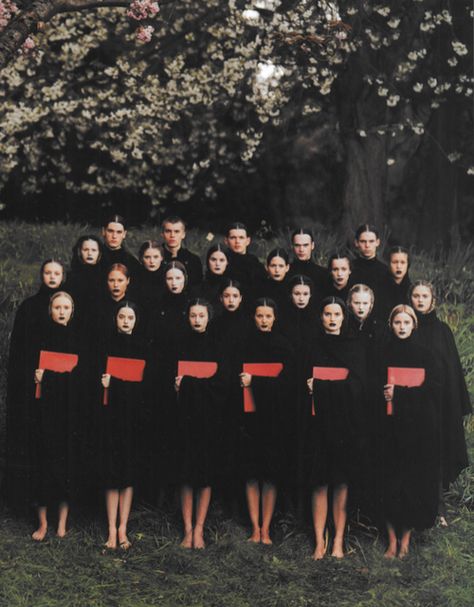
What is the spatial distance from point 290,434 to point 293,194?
5055 mm

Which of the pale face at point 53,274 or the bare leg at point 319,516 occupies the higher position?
the pale face at point 53,274

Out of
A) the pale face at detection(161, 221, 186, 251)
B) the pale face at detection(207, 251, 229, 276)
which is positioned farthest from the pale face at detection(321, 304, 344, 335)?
the pale face at detection(161, 221, 186, 251)

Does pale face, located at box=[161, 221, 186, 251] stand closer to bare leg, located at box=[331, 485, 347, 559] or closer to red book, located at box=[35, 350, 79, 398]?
red book, located at box=[35, 350, 79, 398]

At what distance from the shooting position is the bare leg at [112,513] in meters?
6.05

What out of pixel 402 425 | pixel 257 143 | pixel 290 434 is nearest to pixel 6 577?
pixel 290 434

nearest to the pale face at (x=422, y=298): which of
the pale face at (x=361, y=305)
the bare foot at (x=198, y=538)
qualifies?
the pale face at (x=361, y=305)

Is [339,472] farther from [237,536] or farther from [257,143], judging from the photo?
[257,143]

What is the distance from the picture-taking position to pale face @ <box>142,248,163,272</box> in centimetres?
649

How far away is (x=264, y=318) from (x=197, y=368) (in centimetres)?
51

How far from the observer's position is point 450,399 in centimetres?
601

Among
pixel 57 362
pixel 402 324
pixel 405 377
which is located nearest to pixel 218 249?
pixel 57 362

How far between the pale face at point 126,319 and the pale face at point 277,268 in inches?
37.7

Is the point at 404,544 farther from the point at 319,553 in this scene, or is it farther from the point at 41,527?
the point at 41,527

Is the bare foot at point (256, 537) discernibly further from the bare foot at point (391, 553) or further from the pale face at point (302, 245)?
the pale face at point (302, 245)
